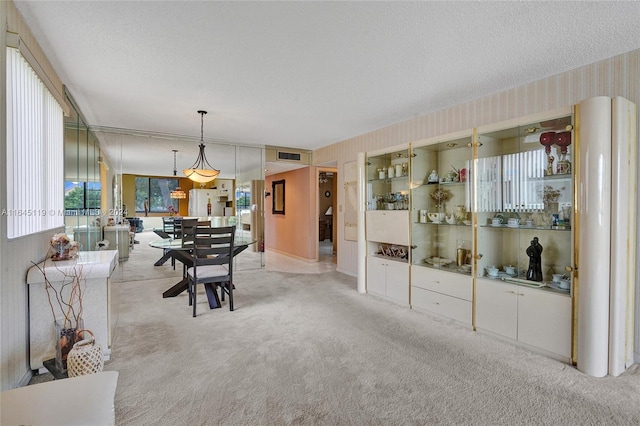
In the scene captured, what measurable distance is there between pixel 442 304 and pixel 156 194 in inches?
239

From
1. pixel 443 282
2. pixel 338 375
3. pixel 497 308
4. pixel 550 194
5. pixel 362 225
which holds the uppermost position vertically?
pixel 550 194

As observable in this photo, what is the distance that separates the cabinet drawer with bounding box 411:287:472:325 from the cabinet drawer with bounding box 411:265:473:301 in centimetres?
5

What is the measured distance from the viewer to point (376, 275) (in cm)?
430

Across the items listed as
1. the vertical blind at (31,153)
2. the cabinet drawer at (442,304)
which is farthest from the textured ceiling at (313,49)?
the cabinet drawer at (442,304)

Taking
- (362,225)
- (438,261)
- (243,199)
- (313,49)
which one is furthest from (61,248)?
(438,261)

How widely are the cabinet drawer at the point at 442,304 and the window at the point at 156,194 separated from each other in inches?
201

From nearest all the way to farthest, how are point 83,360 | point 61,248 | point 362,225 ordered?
point 83,360, point 61,248, point 362,225

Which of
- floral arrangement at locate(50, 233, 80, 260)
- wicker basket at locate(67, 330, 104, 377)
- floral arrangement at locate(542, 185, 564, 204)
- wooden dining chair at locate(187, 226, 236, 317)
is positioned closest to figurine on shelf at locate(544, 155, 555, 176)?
floral arrangement at locate(542, 185, 564, 204)

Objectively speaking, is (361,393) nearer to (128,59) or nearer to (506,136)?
(506,136)

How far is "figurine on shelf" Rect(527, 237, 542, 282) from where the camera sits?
2.80m

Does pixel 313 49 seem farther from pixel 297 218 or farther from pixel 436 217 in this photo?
pixel 297 218

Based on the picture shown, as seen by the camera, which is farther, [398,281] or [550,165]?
[398,281]

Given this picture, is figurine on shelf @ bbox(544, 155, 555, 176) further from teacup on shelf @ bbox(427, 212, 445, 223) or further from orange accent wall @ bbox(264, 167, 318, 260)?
orange accent wall @ bbox(264, 167, 318, 260)

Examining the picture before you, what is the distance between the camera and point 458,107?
12.0 ft
